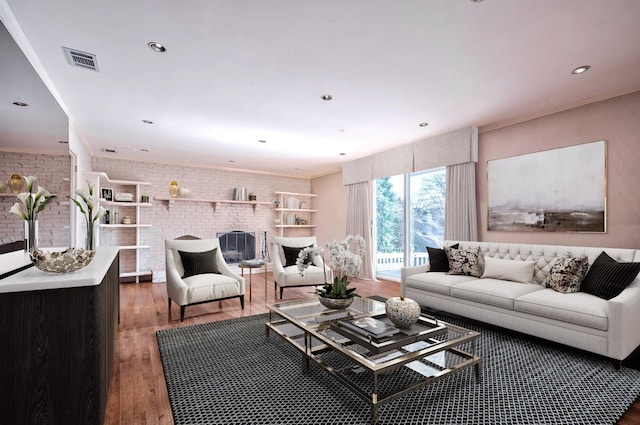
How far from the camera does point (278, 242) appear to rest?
479cm

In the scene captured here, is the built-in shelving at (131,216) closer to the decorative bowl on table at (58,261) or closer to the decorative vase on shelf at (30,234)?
the decorative vase on shelf at (30,234)

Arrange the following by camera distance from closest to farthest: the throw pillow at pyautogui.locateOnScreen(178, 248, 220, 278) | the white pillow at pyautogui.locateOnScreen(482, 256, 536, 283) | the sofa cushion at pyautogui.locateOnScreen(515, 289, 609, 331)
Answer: the sofa cushion at pyautogui.locateOnScreen(515, 289, 609, 331), the white pillow at pyautogui.locateOnScreen(482, 256, 536, 283), the throw pillow at pyautogui.locateOnScreen(178, 248, 220, 278)

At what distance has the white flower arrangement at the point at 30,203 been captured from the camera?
169 cm

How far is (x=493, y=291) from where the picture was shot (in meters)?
3.07

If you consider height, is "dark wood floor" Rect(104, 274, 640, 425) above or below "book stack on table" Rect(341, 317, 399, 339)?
below

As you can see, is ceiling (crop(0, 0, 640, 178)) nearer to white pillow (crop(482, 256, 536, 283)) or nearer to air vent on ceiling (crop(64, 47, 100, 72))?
air vent on ceiling (crop(64, 47, 100, 72))

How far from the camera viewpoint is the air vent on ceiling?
7.71 ft

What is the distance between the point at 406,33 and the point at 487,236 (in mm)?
3124

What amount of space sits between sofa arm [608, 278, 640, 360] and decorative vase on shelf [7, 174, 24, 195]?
400cm

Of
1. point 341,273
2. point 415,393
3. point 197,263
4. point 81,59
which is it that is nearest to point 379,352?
point 415,393

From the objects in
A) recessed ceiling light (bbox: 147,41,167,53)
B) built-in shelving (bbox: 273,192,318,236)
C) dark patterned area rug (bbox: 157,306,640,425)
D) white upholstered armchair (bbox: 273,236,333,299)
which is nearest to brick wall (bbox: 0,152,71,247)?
recessed ceiling light (bbox: 147,41,167,53)

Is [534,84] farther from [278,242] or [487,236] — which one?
[278,242]

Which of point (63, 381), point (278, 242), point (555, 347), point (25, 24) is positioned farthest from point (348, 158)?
point (63, 381)

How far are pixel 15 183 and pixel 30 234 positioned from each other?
0.30m
